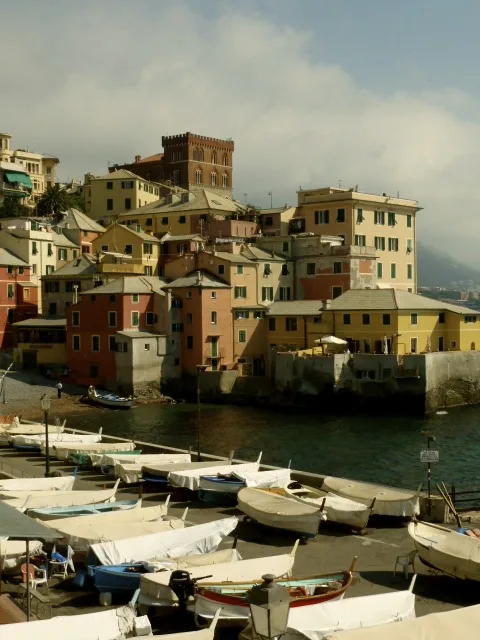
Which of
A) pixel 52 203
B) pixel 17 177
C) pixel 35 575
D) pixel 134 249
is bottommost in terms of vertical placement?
pixel 35 575

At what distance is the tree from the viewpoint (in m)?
126

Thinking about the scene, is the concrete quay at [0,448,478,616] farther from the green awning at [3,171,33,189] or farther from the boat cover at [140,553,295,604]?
the green awning at [3,171,33,189]

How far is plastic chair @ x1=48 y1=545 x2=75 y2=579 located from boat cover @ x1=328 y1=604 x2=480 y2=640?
9.68 m

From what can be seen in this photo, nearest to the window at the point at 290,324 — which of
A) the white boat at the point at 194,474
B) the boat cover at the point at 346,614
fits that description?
the white boat at the point at 194,474

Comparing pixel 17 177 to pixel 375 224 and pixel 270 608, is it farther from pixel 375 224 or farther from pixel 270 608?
pixel 270 608

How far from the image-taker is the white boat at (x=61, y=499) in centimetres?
2756

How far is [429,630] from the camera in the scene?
1480cm

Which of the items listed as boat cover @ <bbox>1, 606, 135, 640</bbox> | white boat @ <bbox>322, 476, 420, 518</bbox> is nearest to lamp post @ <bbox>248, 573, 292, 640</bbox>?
boat cover @ <bbox>1, 606, 135, 640</bbox>

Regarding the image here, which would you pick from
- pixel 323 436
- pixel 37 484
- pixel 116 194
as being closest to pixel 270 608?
pixel 37 484

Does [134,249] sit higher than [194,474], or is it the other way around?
[134,249]

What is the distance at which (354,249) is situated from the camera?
85.4m

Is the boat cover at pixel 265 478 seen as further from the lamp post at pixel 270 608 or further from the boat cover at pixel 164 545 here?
the lamp post at pixel 270 608

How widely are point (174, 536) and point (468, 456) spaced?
108 feet

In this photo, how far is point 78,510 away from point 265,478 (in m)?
8.01
